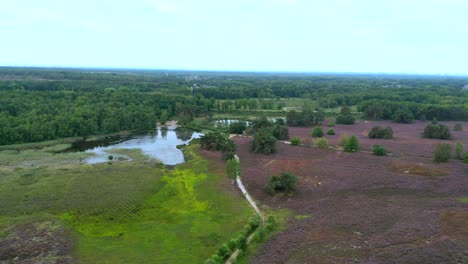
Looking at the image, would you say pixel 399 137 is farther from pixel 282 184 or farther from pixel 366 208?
pixel 282 184

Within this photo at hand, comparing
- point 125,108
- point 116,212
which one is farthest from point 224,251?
point 125,108

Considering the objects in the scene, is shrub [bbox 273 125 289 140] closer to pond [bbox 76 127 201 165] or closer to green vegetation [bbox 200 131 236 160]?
green vegetation [bbox 200 131 236 160]

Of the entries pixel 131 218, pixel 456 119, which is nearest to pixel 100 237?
pixel 131 218

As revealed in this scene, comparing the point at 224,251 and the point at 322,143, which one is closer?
the point at 224,251

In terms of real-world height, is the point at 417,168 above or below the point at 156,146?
above

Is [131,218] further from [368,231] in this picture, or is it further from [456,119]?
[456,119]

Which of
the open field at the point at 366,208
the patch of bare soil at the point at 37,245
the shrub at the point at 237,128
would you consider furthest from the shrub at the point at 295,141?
the patch of bare soil at the point at 37,245
